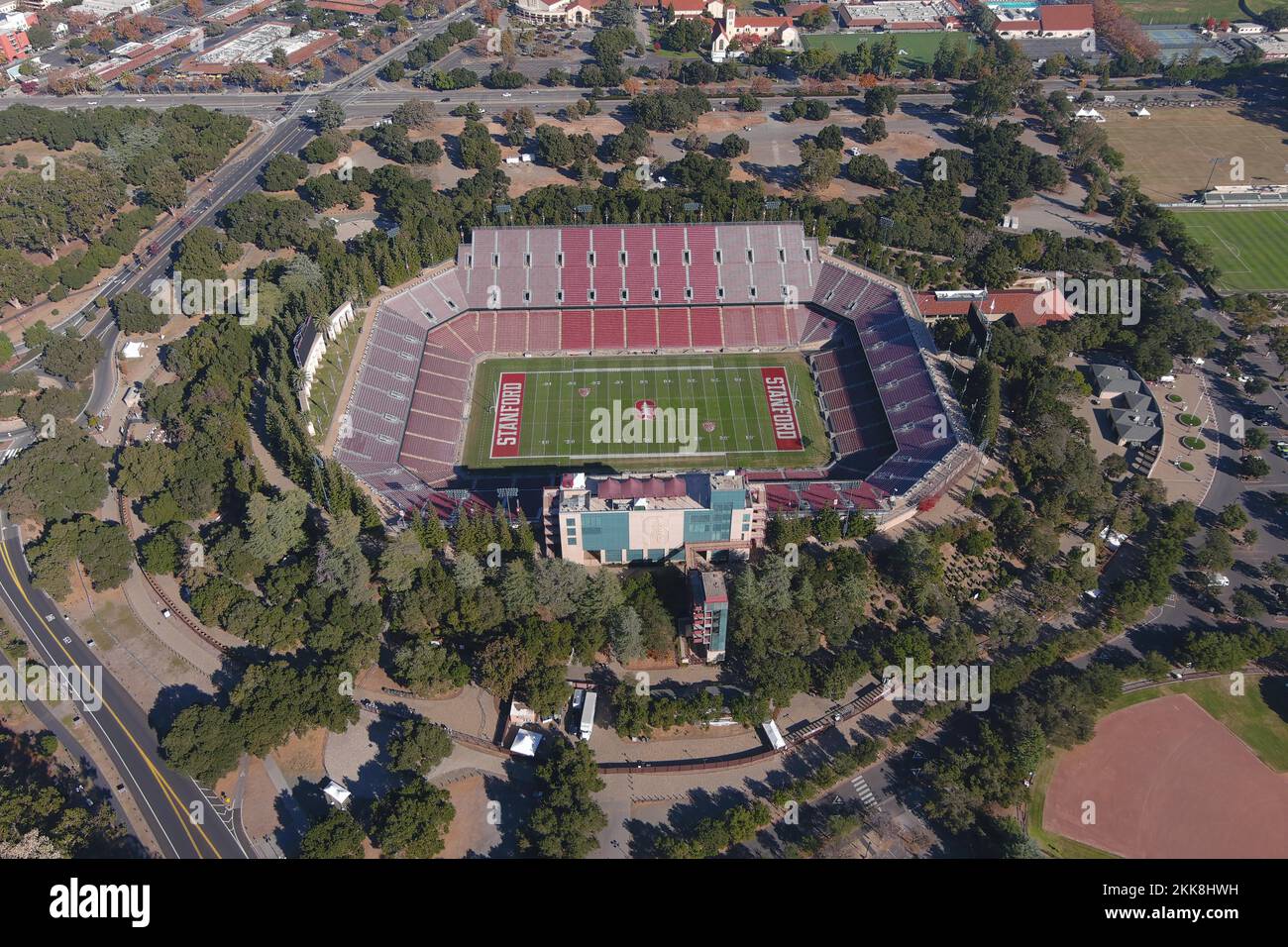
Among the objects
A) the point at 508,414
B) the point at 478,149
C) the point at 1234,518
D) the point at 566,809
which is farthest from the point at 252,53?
the point at 1234,518

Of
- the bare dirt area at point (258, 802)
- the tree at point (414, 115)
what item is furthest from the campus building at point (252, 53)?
the bare dirt area at point (258, 802)

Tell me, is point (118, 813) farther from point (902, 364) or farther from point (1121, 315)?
point (1121, 315)

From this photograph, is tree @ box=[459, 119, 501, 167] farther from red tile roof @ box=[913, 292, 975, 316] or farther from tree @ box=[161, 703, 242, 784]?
tree @ box=[161, 703, 242, 784]

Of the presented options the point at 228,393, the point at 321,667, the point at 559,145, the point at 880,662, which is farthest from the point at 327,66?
the point at 880,662

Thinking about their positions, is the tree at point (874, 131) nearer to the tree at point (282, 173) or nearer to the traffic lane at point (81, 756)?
the tree at point (282, 173)

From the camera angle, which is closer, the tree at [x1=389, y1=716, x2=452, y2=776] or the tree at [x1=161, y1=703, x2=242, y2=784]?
the tree at [x1=161, y1=703, x2=242, y2=784]

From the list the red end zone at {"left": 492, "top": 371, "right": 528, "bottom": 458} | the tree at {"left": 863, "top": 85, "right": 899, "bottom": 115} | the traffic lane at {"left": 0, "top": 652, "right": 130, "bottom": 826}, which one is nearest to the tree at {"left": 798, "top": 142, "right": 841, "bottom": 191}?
the tree at {"left": 863, "top": 85, "right": 899, "bottom": 115}

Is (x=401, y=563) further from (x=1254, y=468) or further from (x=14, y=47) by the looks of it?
(x=14, y=47)
